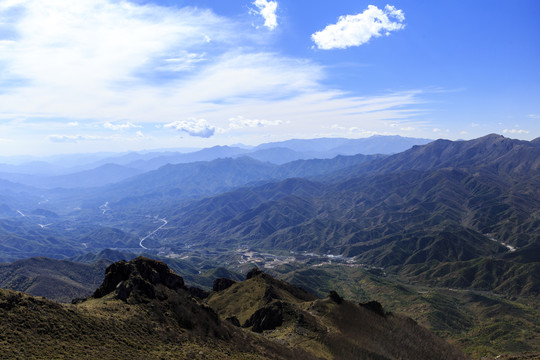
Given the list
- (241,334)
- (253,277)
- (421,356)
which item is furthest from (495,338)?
(241,334)

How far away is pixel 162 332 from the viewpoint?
61562 millimetres

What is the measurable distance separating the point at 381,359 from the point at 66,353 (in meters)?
78.3

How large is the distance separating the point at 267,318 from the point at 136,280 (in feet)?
148

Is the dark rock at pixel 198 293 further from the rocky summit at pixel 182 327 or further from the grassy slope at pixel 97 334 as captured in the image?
the grassy slope at pixel 97 334

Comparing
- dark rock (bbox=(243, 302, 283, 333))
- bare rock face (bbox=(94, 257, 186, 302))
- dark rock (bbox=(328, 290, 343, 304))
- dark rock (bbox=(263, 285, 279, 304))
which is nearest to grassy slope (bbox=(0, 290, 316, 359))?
bare rock face (bbox=(94, 257, 186, 302))

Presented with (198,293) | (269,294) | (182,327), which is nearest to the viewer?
(182,327)

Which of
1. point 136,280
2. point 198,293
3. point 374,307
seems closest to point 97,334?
point 136,280

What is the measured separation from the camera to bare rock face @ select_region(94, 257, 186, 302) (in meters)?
68.4

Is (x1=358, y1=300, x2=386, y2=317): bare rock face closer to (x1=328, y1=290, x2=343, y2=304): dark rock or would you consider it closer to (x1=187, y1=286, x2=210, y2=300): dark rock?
(x1=328, y1=290, x2=343, y2=304): dark rock

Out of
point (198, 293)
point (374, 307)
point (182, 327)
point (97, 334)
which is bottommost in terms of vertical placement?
point (198, 293)

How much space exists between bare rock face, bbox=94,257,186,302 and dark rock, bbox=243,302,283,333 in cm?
2904

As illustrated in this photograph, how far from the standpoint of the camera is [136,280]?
70.8 meters

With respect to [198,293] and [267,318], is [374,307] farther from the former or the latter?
[198,293]

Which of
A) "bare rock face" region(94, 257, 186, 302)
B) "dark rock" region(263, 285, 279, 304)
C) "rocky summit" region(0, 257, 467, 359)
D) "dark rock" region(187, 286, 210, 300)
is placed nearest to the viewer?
"rocky summit" region(0, 257, 467, 359)
